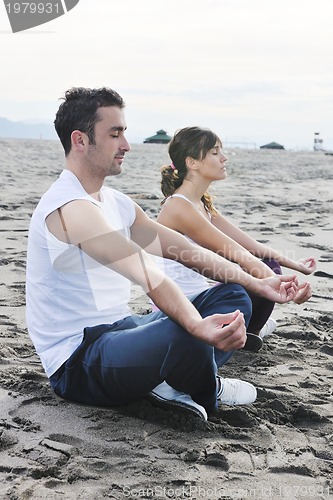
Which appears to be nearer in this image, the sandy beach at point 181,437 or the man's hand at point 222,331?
the sandy beach at point 181,437

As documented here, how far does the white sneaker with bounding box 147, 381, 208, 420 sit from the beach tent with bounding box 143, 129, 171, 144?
159 ft

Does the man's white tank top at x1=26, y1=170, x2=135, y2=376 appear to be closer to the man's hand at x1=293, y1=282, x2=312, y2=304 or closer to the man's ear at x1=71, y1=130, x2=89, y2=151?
the man's ear at x1=71, y1=130, x2=89, y2=151

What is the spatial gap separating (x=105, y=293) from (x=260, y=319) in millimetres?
1201

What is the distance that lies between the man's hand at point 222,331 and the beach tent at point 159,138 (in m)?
48.6

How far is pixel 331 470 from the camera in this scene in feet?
8.07

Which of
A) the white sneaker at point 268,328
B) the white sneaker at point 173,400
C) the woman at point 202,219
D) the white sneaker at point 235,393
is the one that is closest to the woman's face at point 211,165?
the woman at point 202,219

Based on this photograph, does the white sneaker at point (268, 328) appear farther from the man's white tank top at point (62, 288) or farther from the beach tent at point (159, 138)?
the beach tent at point (159, 138)

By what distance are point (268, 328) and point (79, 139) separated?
1725 millimetres

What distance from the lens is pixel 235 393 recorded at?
300 cm

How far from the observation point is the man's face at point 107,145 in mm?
2957

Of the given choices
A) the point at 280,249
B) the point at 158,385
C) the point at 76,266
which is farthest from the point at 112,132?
the point at 280,249

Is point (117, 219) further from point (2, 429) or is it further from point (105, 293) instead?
point (2, 429)

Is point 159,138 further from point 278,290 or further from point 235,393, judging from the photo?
point 235,393

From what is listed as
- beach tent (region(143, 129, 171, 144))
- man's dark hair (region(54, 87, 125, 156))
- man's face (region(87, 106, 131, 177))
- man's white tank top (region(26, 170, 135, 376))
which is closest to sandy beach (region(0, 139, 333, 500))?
man's white tank top (region(26, 170, 135, 376))
